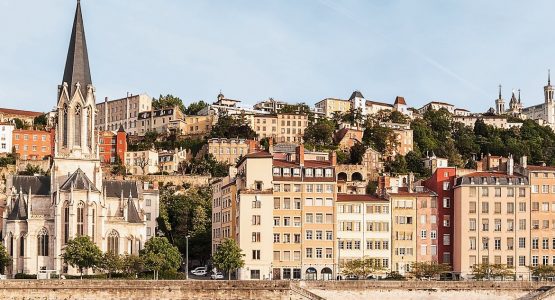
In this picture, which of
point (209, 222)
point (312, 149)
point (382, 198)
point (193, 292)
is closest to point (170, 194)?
point (209, 222)

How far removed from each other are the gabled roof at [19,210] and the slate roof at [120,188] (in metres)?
10.1

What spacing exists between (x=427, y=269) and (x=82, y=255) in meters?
30.6

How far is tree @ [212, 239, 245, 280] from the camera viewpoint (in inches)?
3440

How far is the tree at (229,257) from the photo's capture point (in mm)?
87375

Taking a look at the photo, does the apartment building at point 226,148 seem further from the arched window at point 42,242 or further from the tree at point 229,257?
the tree at point 229,257

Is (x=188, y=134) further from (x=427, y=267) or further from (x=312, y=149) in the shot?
(x=427, y=267)

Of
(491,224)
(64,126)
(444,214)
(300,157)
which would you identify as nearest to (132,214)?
(64,126)

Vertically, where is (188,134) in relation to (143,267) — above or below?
above

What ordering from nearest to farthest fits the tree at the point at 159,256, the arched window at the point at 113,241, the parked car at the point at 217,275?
the tree at the point at 159,256
the parked car at the point at 217,275
the arched window at the point at 113,241

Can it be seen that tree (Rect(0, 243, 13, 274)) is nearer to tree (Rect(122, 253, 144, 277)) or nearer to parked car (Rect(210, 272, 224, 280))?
tree (Rect(122, 253, 144, 277))

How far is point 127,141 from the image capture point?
188375 mm

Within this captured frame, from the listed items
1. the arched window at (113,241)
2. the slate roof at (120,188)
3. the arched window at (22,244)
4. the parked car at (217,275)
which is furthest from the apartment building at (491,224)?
the arched window at (22,244)

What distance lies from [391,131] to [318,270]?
3925 inches

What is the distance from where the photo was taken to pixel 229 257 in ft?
286
